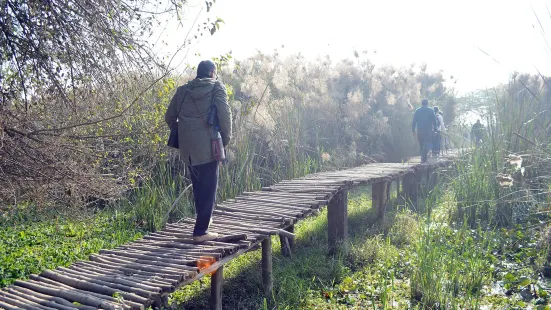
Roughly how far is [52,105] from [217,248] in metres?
2.21

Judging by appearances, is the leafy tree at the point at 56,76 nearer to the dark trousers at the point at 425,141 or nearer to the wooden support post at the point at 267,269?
the wooden support post at the point at 267,269

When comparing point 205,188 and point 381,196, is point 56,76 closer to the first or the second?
point 205,188

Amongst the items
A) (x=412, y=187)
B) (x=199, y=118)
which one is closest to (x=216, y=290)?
(x=199, y=118)

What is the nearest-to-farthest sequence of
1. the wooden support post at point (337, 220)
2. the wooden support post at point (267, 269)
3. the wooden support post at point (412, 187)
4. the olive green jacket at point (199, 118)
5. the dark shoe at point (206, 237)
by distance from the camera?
the olive green jacket at point (199, 118) → the dark shoe at point (206, 237) → the wooden support post at point (267, 269) → the wooden support post at point (337, 220) → the wooden support post at point (412, 187)

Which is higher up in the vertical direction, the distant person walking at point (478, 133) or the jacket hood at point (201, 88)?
the jacket hood at point (201, 88)

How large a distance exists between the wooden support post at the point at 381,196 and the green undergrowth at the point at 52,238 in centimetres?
380

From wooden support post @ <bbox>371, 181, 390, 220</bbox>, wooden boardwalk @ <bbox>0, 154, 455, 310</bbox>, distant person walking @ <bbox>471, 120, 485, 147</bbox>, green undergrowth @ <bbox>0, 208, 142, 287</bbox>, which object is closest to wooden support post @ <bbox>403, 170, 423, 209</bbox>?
distant person walking @ <bbox>471, 120, 485, 147</bbox>

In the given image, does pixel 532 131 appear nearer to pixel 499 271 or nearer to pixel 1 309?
pixel 499 271

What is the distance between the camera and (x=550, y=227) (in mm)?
4965

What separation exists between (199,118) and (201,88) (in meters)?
0.29

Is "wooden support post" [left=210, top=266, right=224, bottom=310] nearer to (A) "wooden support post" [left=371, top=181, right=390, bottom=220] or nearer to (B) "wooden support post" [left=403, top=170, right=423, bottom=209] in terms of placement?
(A) "wooden support post" [left=371, top=181, right=390, bottom=220]

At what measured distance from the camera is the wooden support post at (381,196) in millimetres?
7989

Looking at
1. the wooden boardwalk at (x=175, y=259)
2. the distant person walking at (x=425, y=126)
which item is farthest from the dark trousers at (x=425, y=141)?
the wooden boardwalk at (x=175, y=259)

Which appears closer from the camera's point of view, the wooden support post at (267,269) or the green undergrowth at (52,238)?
the wooden support post at (267,269)
